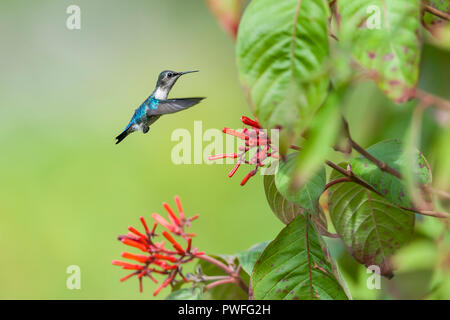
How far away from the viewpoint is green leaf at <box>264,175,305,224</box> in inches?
24.2

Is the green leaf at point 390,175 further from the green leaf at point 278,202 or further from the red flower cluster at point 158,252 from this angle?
the red flower cluster at point 158,252

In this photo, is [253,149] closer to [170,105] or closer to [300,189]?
[300,189]

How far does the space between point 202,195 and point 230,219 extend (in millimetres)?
178

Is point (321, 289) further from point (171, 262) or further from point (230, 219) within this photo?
point (230, 219)

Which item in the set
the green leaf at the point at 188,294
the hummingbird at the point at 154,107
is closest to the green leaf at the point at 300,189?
the green leaf at the point at 188,294

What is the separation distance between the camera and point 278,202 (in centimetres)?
62

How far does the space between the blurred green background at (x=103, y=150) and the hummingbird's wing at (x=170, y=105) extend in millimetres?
1411

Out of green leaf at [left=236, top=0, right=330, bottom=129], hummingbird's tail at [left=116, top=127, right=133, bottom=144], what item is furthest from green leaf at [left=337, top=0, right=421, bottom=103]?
hummingbird's tail at [left=116, top=127, right=133, bottom=144]

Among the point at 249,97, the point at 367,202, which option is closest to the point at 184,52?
the point at 367,202

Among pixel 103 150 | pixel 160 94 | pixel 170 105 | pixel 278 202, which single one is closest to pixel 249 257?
pixel 278 202

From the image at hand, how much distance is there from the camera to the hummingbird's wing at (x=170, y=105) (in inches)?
31.4

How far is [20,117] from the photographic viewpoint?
3.19 m

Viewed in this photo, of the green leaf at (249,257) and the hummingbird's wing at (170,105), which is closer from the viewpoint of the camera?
the green leaf at (249,257)

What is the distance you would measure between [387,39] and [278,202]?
0.29m
